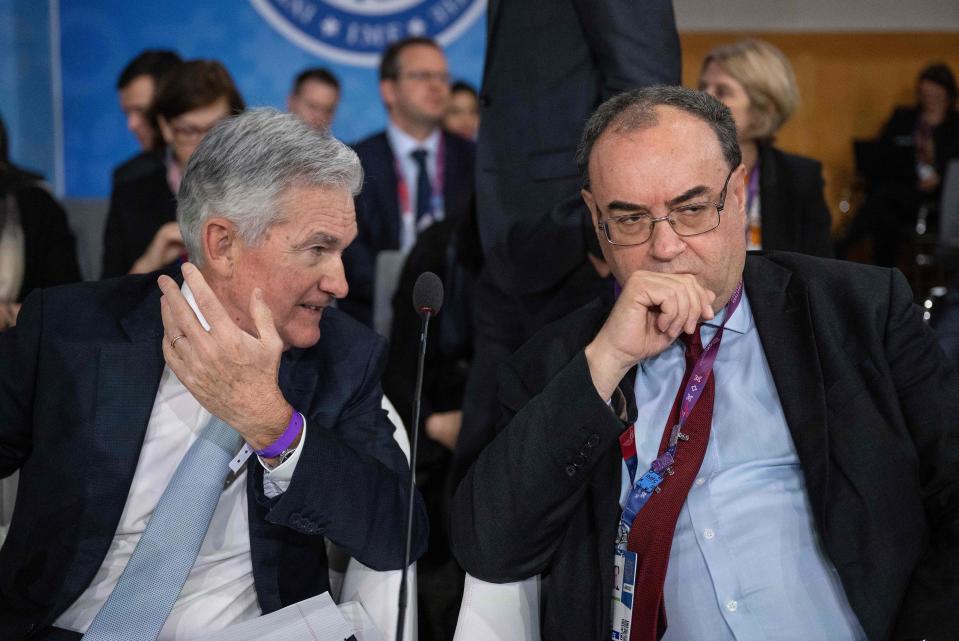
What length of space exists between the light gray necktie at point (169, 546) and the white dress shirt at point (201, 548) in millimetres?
127

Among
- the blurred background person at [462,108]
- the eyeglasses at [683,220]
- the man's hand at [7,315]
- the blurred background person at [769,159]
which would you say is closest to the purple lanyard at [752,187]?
the blurred background person at [769,159]

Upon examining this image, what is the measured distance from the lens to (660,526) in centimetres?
180

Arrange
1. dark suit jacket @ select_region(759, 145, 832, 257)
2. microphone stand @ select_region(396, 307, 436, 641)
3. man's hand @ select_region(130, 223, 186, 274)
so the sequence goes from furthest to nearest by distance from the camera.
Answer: dark suit jacket @ select_region(759, 145, 832, 257)
man's hand @ select_region(130, 223, 186, 274)
microphone stand @ select_region(396, 307, 436, 641)

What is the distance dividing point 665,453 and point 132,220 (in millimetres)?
2869

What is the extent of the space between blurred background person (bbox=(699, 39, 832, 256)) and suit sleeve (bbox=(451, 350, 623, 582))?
191 centimetres

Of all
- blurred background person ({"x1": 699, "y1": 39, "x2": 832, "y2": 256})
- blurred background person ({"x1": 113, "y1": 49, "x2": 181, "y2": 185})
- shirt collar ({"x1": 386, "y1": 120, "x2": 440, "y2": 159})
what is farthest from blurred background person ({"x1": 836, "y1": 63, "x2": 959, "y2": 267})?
blurred background person ({"x1": 113, "y1": 49, "x2": 181, "y2": 185})

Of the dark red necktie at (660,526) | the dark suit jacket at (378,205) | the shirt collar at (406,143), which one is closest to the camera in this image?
the dark red necktie at (660,526)

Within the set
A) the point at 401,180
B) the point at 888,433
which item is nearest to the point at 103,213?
the point at 401,180

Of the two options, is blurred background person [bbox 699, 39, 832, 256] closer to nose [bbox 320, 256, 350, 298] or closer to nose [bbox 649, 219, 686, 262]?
nose [bbox 649, 219, 686, 262]

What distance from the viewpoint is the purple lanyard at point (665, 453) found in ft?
5.98

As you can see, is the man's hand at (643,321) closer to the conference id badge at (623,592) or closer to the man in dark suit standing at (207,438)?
the conference id badge at (623,592)

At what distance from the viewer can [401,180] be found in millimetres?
5082

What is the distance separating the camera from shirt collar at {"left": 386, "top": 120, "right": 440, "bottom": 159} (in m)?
5.27

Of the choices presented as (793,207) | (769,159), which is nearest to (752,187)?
(769,159)
